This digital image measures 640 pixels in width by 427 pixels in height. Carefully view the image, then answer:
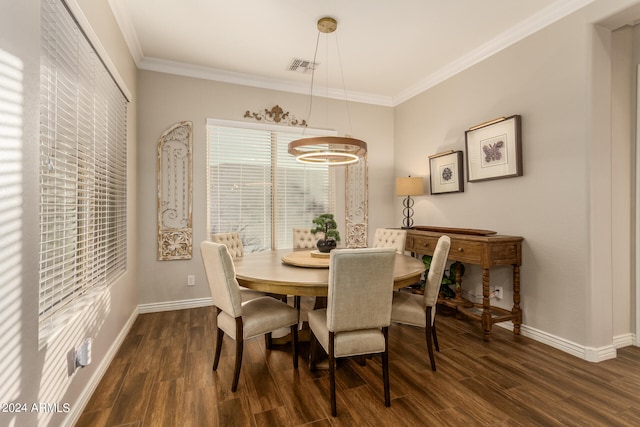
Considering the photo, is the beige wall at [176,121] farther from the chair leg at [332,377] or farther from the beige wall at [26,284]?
the chair leg at [332,377]

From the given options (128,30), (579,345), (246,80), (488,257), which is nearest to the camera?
(579,345)

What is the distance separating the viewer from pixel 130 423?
1686 millimetres

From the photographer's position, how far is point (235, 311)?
1.99 metres


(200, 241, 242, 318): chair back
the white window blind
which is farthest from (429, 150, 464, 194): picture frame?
the white window blind

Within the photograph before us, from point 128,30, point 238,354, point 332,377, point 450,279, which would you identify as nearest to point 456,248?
point 450,279

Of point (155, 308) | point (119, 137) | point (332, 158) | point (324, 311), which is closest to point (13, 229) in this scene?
point (324, 311)

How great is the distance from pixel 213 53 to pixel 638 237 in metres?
4.41

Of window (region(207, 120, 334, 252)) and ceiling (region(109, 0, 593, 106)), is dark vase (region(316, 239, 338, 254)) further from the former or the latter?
ceiling (region(109, 0, 593, 106))

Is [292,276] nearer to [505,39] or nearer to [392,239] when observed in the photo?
[392,239]

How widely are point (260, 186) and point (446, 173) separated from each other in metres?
2.38

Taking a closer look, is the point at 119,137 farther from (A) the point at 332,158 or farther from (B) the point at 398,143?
(B) the point at 398,143

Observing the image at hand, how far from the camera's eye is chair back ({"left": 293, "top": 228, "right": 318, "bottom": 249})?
12.0 ft

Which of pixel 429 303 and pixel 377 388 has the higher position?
pixel 429 303

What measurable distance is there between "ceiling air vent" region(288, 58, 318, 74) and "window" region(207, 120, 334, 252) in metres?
0.77
